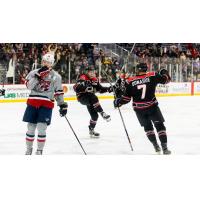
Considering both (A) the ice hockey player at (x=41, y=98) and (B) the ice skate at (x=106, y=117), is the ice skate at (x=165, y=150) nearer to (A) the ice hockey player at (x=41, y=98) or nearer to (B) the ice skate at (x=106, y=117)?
(B) the ice skate at (x=106, y=117)

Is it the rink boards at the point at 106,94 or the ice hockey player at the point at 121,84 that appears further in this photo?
the rink boards at the point at 106,94

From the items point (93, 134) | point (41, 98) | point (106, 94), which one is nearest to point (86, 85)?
point (106, 94)

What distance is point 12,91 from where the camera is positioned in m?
7.31

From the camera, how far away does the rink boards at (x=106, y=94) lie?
5746mm

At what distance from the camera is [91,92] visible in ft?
16.8

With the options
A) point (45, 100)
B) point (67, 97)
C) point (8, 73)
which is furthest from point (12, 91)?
point (45, 100)

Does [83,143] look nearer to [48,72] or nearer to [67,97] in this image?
[48,72]

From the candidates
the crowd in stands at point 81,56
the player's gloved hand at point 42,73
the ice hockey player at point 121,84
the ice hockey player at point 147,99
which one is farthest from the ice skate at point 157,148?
the player's gloved hand at point 42,73

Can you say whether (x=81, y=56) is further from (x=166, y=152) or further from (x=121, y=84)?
(x=166, y=152)

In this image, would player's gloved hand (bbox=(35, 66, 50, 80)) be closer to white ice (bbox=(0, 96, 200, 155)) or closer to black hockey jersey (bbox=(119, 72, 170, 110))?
white ice (bbox=(0, 96, 200, 155))

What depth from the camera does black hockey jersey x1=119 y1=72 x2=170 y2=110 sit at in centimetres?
423

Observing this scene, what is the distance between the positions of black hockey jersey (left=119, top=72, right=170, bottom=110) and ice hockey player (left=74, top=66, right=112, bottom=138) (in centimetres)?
72

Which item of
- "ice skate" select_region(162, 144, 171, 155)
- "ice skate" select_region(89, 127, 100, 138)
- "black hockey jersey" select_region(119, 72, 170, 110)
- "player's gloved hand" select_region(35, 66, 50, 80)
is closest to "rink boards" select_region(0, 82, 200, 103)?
"ice skate" select_region(89, 127, 100, 138)

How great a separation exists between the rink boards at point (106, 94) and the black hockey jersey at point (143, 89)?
914mm
